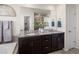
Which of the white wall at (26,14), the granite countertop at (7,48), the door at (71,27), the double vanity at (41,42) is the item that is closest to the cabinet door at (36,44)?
the double vanity at (41,42)

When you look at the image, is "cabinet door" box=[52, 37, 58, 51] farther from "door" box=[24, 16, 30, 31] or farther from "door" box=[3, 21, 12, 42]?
"door" box=[3, 21, 12, 42]

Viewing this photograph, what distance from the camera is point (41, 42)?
57.1 inches

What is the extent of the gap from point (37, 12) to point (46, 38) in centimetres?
41

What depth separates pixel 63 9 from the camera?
1.37m

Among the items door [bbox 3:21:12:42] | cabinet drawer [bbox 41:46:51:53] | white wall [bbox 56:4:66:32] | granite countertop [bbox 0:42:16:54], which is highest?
white wall [bbox 56:4:66:32]

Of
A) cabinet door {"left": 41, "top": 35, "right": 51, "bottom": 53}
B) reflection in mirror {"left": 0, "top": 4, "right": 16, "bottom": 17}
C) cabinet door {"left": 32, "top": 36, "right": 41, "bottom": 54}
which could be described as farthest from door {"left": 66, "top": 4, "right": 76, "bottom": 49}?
reflection in mirror {"left": 0, "top": 4, "right": 16, "bottom": 17}

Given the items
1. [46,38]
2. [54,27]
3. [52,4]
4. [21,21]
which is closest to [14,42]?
[21,21]

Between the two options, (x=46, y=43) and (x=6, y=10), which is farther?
(x=46, y=43)

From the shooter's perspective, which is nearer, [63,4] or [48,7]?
[63,4]

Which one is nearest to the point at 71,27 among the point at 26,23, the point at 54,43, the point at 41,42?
the point at 54,43

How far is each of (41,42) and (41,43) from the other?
16mm

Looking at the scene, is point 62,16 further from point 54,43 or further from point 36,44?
point 36,44

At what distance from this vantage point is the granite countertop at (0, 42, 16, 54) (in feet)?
4.22
